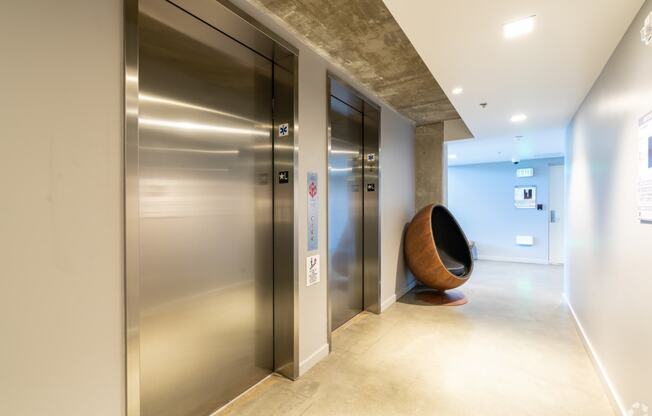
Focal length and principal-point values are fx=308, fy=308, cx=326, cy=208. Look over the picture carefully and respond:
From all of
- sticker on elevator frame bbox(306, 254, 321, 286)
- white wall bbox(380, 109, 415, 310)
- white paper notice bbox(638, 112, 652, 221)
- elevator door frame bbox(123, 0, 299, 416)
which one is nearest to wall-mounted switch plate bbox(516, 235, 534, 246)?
white wall bbox(380, 109, 415, 310)

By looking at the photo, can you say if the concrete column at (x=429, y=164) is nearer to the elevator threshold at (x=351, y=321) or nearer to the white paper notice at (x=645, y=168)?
the elevator threshold at (x=351, y=321)

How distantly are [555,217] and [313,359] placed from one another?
7.47 m

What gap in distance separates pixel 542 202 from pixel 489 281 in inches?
127

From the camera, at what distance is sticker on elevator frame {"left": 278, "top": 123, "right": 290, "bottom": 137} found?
8.07 feet

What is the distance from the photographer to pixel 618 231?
6.88ft

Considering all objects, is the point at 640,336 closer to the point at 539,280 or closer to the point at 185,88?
the point at 185,88

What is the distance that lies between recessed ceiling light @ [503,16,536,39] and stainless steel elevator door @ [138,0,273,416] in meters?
1.71

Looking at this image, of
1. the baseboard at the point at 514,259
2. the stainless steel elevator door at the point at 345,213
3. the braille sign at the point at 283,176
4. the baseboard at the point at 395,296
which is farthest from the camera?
the baseboard at the point at 514,259

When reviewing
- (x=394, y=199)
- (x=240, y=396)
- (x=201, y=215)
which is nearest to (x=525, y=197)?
(x=394, y=199)

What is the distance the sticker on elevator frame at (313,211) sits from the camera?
2623 millimetres

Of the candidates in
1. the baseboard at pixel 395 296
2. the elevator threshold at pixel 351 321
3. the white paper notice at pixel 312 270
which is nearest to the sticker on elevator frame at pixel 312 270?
the white paper notice at pixel 312 270

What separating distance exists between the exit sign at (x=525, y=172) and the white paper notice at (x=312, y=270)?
725cm

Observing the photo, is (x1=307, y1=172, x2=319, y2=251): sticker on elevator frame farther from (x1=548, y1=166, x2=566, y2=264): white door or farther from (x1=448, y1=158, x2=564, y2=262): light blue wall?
(x1=548, y1=166, x2=566, y2=264): white door

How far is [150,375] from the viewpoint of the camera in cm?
172
